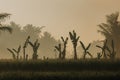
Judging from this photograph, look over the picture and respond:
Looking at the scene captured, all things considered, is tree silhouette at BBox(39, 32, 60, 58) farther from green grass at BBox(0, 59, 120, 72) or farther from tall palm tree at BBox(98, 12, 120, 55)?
green grass at BBox(0, 59, 120, 72)

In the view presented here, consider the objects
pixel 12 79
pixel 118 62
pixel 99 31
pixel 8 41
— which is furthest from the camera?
pixel 8 41

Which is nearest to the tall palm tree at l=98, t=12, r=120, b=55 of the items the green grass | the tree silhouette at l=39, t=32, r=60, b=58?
the green grass

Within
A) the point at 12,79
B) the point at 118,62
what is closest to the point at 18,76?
the point at 12,79

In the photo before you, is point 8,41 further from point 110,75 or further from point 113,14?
point 110,75

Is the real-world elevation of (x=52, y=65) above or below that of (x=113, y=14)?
below

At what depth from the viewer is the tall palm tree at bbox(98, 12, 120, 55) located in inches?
3182

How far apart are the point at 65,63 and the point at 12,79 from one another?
27.6ft

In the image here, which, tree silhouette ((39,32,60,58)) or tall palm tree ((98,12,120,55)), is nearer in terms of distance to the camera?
tall palm tree ((98,12,120,55))

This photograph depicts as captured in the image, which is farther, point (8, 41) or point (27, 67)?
point (8, 41)

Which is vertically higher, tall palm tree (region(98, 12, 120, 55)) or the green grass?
tall palm tree (region(98, 12, 120, 55))

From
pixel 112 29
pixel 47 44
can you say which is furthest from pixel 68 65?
pixel 47 44

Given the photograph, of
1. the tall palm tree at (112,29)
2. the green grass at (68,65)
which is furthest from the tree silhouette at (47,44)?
the green grass at (68,65)

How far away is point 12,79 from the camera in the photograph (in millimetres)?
32312

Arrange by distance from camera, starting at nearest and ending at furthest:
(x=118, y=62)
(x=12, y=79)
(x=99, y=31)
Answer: (x=12, y=79)
(x=118, y=62)
(x=99, y=31)
